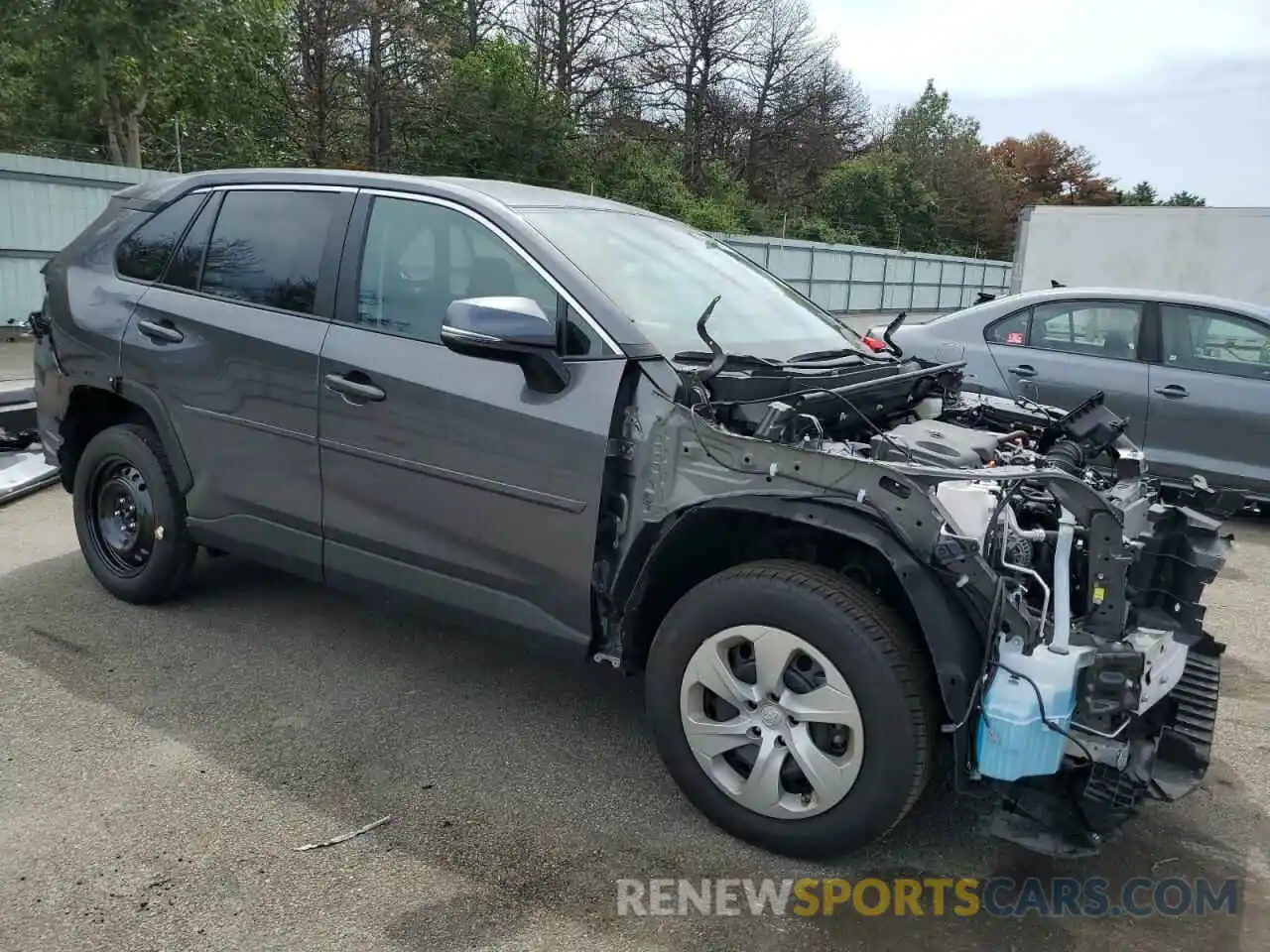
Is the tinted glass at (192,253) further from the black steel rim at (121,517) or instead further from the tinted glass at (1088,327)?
the tinted glass at (1088,327)

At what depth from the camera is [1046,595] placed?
2.60 m

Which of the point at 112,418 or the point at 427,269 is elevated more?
the point at 427,269

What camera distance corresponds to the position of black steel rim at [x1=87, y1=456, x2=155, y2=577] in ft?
14.6

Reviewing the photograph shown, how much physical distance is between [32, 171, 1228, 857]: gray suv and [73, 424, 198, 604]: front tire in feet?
0.06

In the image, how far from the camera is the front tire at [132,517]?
4340mm

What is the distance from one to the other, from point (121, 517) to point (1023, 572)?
384 centimetres

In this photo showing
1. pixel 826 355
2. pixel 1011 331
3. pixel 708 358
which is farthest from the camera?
pixel 1011 331

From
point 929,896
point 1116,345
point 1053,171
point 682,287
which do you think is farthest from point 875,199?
point 929,896

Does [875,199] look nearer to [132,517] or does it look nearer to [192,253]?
[192,253]

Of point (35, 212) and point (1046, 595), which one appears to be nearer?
point (1046, 595)

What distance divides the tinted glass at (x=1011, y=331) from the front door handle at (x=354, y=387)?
200 inches

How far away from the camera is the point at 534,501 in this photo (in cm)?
320

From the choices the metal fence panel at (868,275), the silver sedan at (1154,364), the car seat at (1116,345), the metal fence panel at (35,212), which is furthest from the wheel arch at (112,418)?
the metal fence panel at (868,275)

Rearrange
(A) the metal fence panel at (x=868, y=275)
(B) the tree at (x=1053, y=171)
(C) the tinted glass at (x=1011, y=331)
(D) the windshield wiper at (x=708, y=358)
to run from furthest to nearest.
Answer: (B) the tree at (x=1053, y=171), (A) the metal fence panel at (x=868, y=275), (C) the tinted glass at (x=1011, y=331), (D) the windshield wiper at (x=708, y=358)
